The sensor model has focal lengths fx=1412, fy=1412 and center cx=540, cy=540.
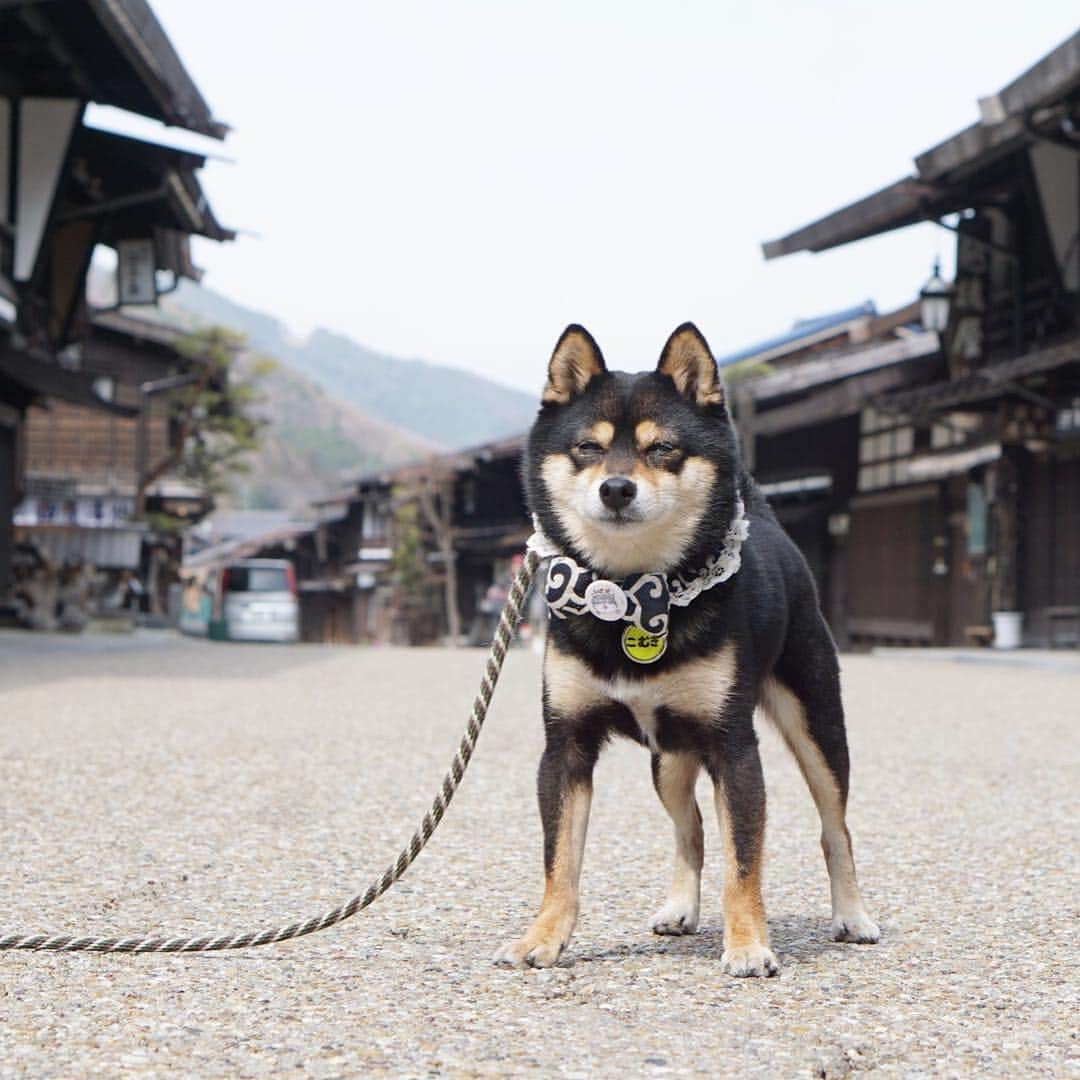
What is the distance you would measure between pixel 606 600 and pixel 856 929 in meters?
1.22

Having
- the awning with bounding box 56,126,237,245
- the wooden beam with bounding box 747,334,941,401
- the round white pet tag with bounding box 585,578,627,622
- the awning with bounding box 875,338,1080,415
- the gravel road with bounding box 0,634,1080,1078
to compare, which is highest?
the awning with bounding box 56,126,237,245

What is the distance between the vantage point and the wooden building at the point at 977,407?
18969mm

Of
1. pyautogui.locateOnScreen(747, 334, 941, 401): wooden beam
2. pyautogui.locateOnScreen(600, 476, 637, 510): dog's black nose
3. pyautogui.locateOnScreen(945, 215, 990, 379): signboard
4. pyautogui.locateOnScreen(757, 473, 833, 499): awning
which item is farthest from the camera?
pyautogui.locateOnScreen(757, 473, 833, 499): awning

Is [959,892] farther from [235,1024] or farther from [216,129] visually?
[216,129]

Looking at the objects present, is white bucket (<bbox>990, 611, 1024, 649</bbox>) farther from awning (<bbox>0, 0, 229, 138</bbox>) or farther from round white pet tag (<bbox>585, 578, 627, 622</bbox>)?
round white pet tag (<bbox>585, 578, 627, 622</bbox>)

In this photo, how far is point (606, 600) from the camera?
3238 millimetres

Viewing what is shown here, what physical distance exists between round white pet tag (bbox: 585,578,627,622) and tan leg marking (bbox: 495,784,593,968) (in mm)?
428

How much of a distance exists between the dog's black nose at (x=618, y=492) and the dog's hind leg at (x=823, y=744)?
849mm

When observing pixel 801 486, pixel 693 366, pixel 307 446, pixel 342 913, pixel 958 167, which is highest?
pixel 307 446

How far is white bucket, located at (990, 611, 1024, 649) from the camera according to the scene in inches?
821

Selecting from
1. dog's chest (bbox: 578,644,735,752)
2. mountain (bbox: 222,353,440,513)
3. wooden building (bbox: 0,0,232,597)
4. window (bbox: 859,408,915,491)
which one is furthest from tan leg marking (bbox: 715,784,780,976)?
mountain (bbox: 222,353,440,513)

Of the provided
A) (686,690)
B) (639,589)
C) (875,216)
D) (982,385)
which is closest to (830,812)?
(686,690)

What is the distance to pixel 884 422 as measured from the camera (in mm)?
26188

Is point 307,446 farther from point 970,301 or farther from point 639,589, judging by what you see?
point 639,589
